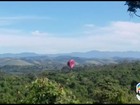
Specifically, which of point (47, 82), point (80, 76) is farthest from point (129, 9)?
point (80, 76)

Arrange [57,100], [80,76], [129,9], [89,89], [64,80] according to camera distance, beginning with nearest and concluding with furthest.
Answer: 1. [57,100]
2. [129,9]
3. [89,89]
4. [64,80]
5. [80,76]

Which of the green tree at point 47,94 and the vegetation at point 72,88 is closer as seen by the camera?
the green tree at point 47,94

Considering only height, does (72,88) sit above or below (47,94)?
below

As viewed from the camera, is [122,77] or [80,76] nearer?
[122,77]

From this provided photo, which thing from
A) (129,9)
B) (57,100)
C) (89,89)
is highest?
(129,9)

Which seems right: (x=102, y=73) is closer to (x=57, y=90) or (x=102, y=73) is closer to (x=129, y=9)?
(x=129, y=9)

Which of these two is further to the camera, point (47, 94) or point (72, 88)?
point (72, 88)

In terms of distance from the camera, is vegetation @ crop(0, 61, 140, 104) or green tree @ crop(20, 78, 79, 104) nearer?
green tree @ crop(20, 78, 79, 104)

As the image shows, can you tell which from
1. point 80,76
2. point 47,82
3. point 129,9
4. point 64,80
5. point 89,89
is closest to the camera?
point 47,82
